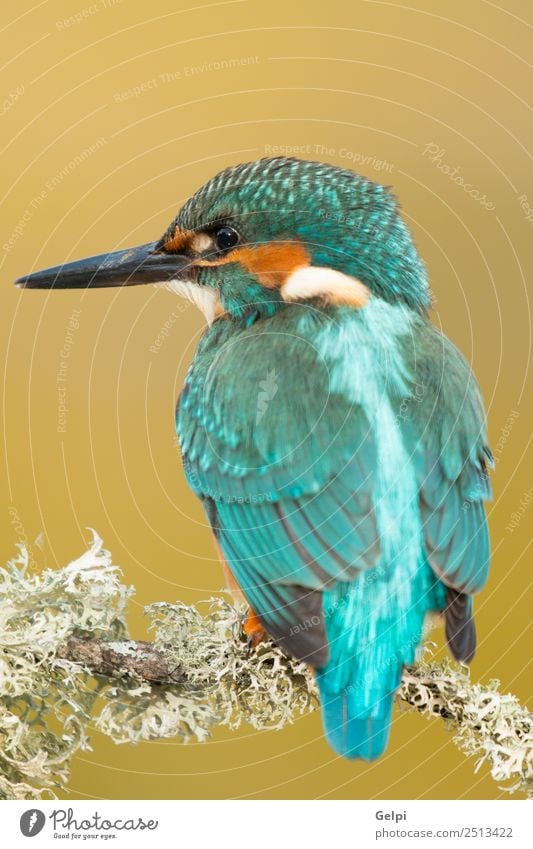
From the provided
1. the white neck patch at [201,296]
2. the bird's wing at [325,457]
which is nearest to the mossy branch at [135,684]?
the bird's wing at [325,457]

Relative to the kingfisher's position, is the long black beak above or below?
above

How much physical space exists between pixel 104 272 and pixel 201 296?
224 millimetres

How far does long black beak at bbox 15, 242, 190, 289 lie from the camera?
2.25 m

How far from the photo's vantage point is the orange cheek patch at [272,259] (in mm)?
2068

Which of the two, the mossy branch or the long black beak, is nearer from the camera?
the mossy branch

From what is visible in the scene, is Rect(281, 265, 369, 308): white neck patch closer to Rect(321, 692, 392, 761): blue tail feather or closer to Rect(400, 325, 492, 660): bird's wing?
Rect(400, 325, 492, 660): bird's wing

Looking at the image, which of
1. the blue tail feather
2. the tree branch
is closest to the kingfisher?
the blue tail feather

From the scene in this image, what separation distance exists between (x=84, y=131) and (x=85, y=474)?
769 millimetres

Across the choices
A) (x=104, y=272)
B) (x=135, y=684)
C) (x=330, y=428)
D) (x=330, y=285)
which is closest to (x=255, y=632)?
(x=135, y=684)

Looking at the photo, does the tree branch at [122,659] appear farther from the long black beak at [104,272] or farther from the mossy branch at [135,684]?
the long black beak at [104,272]

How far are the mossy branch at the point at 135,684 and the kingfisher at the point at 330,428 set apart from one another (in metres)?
0.08

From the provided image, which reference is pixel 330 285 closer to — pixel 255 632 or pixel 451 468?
pixel 451 468

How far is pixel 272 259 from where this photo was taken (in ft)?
6.84
